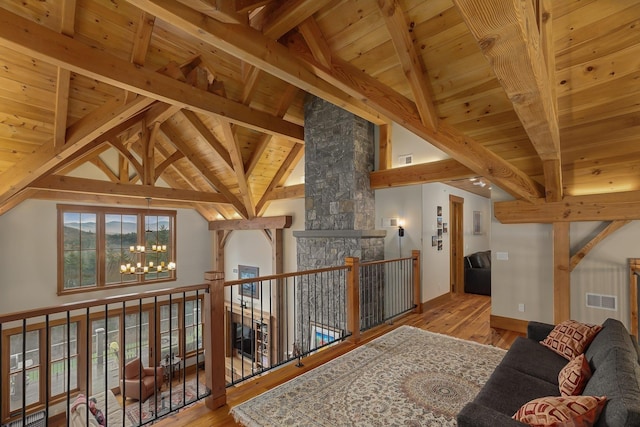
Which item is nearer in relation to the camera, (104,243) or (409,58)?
(409,58)

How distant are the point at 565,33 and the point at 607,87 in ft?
2.33

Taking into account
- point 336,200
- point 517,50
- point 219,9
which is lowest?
point 336,200

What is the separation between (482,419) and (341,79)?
2911 millimetres

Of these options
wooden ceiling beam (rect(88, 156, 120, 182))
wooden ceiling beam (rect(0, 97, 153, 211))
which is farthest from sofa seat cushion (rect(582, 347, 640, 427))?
wooden ceiling beam (rect(88, 156, 120, 182))

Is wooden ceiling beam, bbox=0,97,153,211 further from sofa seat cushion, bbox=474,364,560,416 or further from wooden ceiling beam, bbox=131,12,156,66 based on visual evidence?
sofa seat cushion, bbox=474,364,560,416

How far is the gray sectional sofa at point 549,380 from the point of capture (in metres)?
1.38

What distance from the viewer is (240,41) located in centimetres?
290

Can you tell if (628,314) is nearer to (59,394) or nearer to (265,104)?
(265,104)

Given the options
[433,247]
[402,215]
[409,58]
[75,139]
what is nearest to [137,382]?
[75,139]

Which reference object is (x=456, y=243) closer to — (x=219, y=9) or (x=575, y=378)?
(x=575, y=378)

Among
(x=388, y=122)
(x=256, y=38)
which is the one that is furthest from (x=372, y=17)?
(x=388, y=122)

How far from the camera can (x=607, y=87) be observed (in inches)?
108

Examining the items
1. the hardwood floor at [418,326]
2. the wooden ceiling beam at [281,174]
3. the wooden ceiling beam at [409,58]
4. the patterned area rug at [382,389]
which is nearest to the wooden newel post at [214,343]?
the hardwood floor at [418,326]

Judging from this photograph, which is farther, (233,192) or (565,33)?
(233,192)
